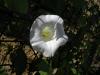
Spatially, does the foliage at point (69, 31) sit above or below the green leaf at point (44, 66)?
above

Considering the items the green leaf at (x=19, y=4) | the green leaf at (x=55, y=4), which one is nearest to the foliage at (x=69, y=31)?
the green leaf at (x=55, y=4)

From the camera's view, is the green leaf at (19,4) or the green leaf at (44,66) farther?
the green leaf at (44,66)

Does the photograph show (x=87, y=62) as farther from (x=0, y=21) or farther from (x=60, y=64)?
(x=0, y=21)

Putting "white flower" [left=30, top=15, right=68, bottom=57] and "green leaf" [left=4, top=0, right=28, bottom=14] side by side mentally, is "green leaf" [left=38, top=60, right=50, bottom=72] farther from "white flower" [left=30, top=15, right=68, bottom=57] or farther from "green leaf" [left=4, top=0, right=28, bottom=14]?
"green leaf" [left=4, top=0, right=28, bottom=14]

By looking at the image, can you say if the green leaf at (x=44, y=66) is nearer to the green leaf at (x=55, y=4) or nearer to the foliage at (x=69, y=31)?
the foliage at (x=69, y=31)

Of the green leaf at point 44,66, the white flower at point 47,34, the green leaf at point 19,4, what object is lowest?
the green leaf at point 44,66

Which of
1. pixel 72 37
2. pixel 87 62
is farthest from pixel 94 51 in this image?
pixel 72 37

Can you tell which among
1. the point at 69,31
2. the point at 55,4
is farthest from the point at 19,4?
the point at 69,31

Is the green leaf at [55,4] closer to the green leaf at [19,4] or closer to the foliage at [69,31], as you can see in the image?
the foliage at [69,31]

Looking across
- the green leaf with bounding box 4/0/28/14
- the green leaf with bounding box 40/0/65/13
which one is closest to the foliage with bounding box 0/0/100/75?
the green leaf with bounding box 40/0/65/13
